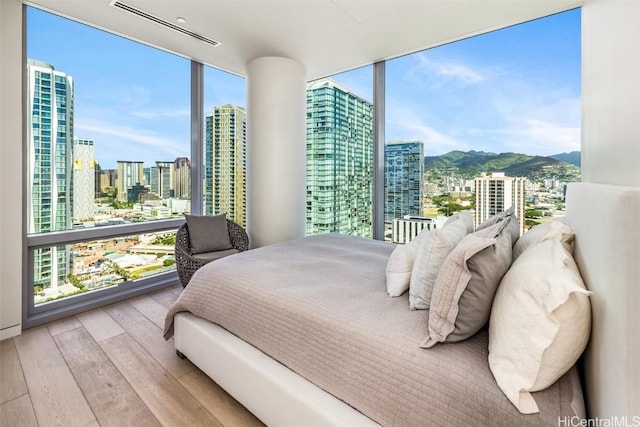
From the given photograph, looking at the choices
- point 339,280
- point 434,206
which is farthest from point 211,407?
point 434,206

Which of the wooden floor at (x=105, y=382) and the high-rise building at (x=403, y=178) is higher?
the high-rise building at (x=403, y=178)

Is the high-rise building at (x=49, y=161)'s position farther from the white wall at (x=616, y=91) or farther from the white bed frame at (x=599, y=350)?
the white wall at (x=616, y=91)

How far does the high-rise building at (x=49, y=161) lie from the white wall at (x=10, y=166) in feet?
0.59

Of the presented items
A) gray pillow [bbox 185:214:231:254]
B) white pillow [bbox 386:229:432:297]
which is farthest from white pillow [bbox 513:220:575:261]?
gray pillow [bbox 185:214:231:254]

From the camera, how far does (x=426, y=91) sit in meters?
3.25

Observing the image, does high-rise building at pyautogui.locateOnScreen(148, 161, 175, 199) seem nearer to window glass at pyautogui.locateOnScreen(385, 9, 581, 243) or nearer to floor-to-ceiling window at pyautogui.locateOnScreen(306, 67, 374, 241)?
floor-to-ceiling window at pyautogui.locateOnScreen(306, 67, 374, 241)

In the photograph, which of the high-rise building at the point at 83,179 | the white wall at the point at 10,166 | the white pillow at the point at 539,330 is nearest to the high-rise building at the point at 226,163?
the high-rise building at the point at 83,179

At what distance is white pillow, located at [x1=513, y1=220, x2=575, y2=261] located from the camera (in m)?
1.09

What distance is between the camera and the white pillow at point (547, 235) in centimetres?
109

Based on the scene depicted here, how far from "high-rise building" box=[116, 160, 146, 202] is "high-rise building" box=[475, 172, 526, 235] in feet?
12.2

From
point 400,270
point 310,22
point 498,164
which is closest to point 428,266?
point 400,270

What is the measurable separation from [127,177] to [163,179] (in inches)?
15.2

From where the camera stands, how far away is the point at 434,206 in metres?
3.24

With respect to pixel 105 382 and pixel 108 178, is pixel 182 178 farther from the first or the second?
pixel 105 382
